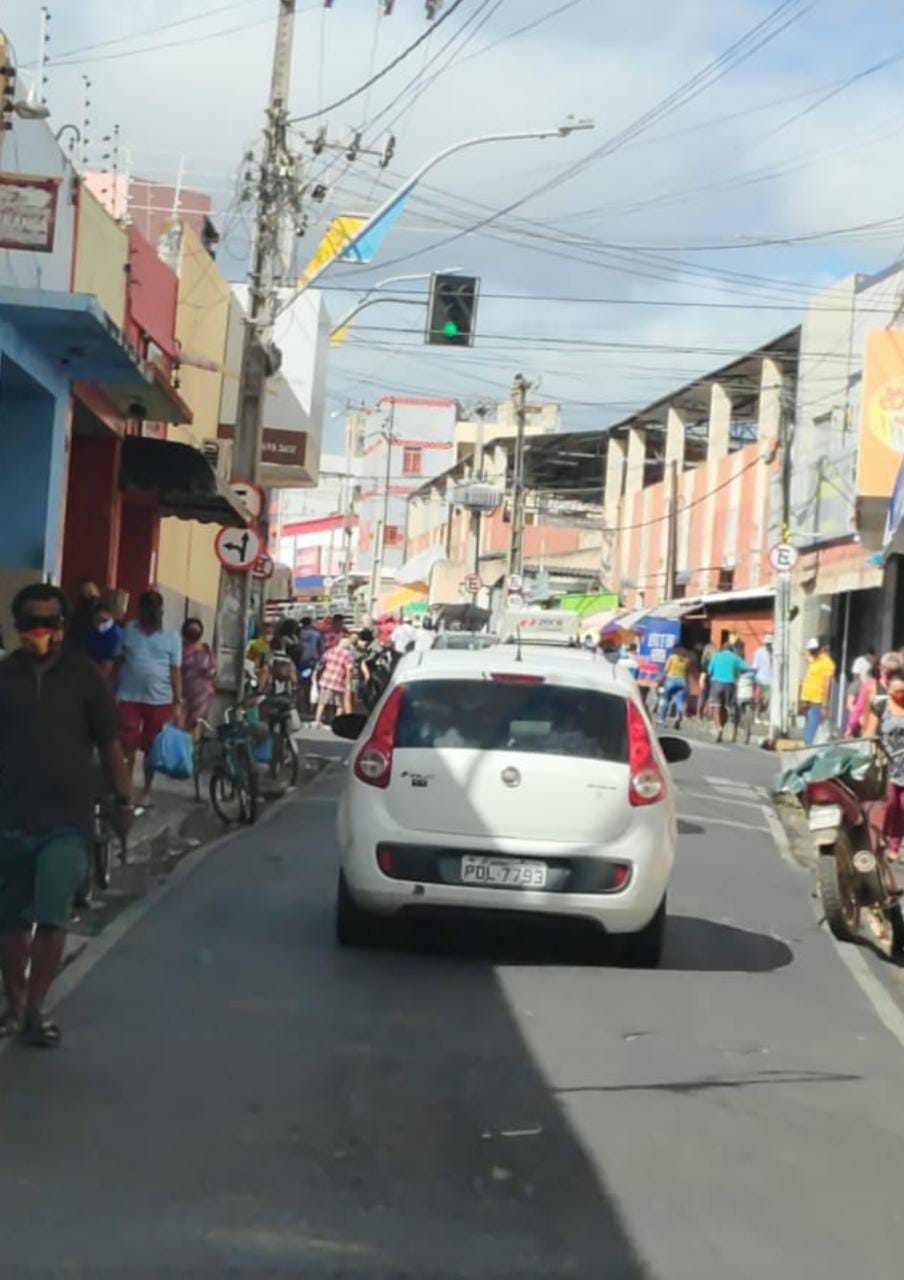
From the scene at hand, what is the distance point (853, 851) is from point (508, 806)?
8.24 ft

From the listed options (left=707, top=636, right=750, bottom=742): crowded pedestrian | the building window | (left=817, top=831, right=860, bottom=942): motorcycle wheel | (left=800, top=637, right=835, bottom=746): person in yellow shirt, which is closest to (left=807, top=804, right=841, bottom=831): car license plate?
(left=817, top=831, right=860, bottom=942): motorcycle wheel

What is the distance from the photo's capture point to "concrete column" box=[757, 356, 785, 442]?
48219mm

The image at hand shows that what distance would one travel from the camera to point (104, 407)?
22.8 metres

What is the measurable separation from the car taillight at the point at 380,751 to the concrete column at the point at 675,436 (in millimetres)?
48878

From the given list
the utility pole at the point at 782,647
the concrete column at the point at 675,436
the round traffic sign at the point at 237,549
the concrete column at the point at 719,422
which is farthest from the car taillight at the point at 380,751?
the concrete column at the point at 675,436

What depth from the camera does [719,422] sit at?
180ft

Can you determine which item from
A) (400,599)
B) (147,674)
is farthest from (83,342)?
(400,599)

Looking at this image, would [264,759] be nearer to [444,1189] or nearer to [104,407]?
[104,407]

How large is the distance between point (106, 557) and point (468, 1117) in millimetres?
17531

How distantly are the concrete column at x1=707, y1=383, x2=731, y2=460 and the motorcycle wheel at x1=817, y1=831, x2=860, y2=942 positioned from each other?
43415mm

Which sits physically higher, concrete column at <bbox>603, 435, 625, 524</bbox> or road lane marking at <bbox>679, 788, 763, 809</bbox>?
concrete column at <bbox>603, 435, 625, 524</bbox>

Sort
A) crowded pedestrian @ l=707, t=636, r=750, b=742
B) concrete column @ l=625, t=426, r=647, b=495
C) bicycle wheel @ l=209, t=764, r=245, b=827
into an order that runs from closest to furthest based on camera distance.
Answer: bicycle wheel @ l=209, t=764, r=245, b=827 → crowded pedestrian @ l=707, t=636, r=750, b=742 → concrete column @ l=625, t=426, r=647, b=495

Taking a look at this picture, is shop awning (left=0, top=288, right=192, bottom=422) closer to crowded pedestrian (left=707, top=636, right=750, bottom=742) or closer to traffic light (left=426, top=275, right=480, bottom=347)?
traffic light (left=426, top=275, right=480, bottom=347)

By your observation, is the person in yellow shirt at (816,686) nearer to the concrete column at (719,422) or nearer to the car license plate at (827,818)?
the car license plate at (827,818)
